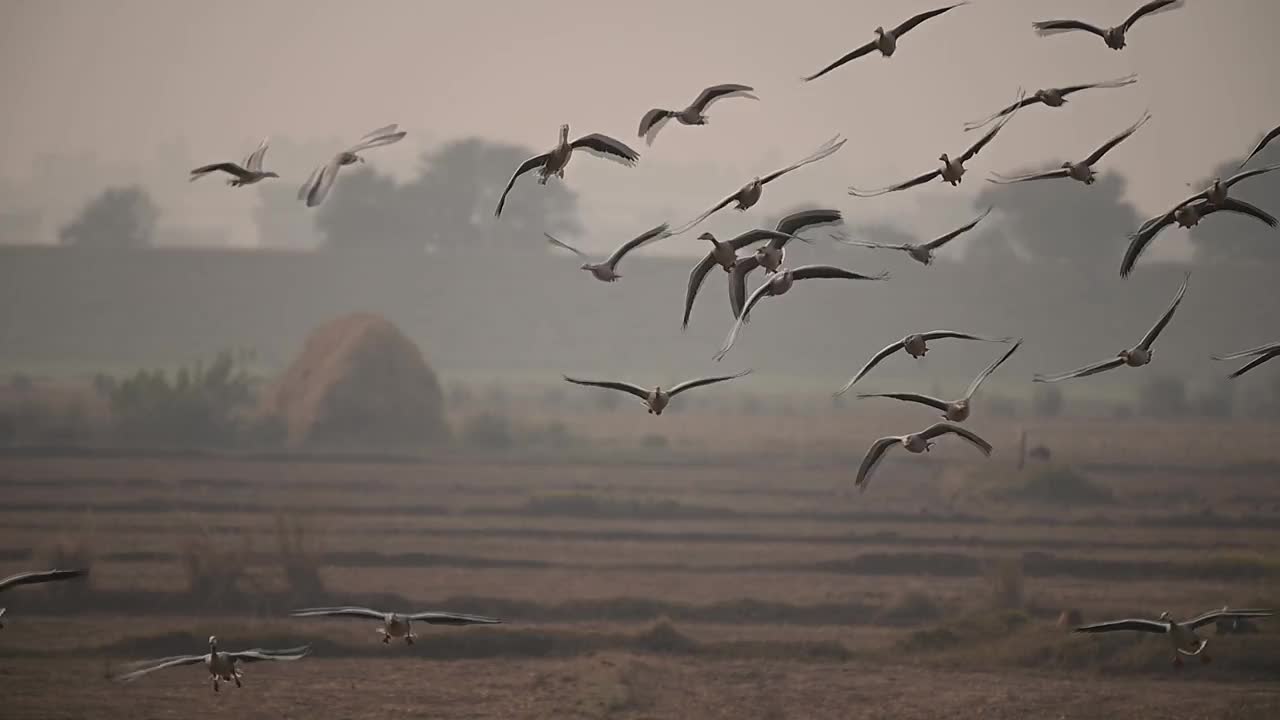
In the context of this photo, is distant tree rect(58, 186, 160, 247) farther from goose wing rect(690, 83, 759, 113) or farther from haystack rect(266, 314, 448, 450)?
goose wing rect(690, 83, 759, 113)

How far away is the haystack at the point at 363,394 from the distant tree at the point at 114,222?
41.2 feet

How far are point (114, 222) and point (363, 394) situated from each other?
15645mm

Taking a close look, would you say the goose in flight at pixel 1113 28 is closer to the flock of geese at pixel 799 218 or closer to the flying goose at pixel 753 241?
the flock of geese at pixel 799 218

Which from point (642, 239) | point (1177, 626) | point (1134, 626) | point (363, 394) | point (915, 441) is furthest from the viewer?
point (363, 394)

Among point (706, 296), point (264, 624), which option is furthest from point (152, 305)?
point (264, 624)

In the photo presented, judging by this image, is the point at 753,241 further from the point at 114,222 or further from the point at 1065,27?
the point at 114,222

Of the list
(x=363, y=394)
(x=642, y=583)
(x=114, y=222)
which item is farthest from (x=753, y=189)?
(x=114, y=222)

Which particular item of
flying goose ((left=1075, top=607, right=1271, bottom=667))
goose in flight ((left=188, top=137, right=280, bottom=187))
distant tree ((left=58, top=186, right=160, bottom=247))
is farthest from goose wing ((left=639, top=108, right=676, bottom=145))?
distant tree ((left=58, top=186, right=160, bottom=247))

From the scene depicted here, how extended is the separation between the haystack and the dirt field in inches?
46.9

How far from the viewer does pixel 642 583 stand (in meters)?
25.1

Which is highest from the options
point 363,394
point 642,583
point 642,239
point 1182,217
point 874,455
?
point 363,394

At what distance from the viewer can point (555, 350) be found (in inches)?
1844

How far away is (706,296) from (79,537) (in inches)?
942

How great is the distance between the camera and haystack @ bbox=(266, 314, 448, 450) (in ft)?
118
